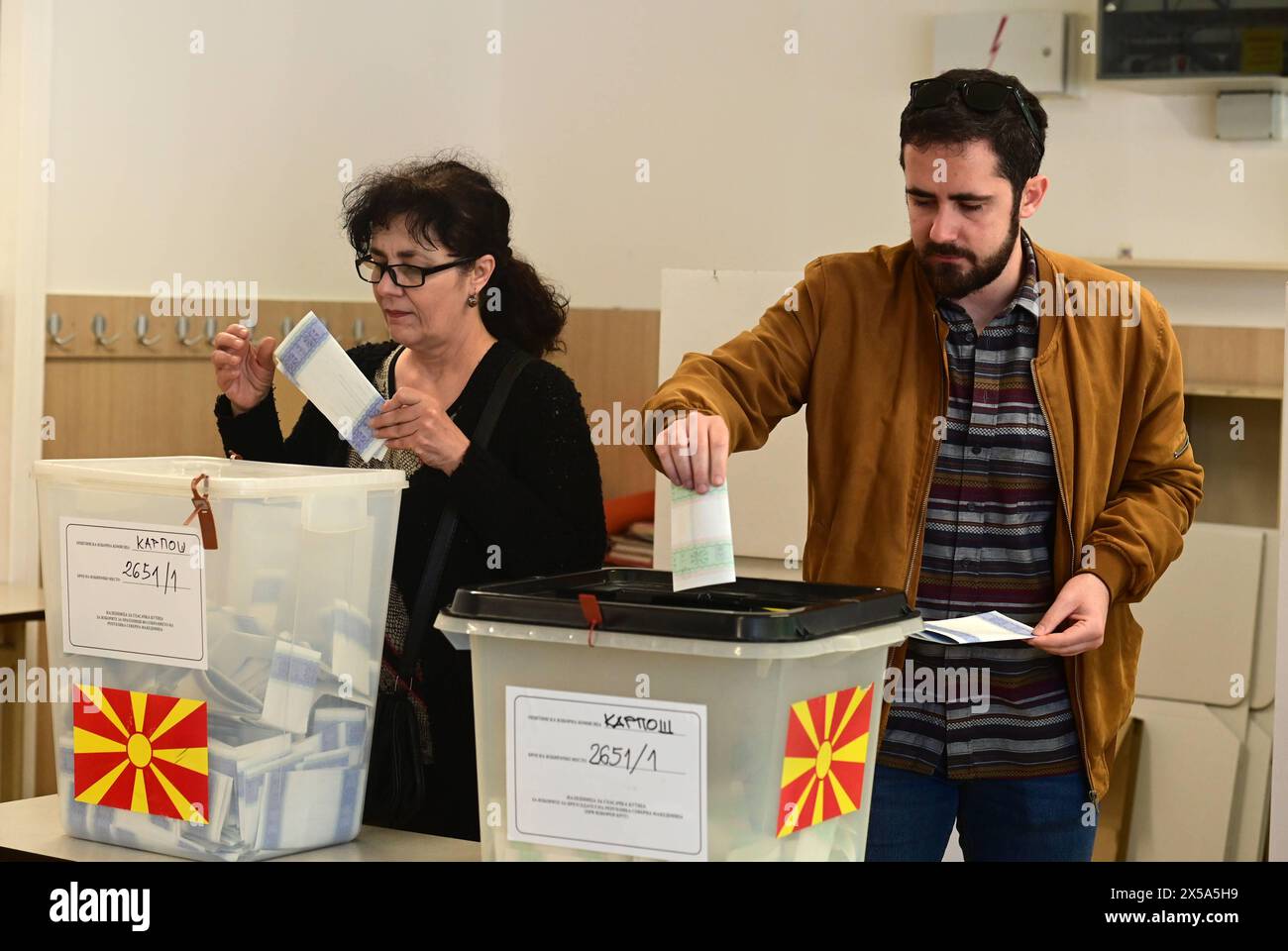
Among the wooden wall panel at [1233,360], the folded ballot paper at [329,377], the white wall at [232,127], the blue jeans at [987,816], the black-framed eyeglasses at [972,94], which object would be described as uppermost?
the white wall at [232,127]

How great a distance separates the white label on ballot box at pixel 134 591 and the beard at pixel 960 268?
0.83 metres

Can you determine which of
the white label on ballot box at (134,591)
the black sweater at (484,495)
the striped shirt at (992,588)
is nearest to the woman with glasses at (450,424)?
the black sweater at (484,495)

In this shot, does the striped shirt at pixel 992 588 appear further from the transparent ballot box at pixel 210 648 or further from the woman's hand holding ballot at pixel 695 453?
the transparent ballot box at pixel 210 648

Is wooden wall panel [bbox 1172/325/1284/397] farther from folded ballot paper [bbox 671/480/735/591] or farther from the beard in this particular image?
folded ballot paper [bbox 671/480/735/591]

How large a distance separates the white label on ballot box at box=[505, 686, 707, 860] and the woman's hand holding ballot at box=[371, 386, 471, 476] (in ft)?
1.57

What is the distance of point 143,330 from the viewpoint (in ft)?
11.6

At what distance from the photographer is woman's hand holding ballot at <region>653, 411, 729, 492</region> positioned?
4.23 feet

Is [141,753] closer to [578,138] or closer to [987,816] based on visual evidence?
[987,816]

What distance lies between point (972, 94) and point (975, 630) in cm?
59

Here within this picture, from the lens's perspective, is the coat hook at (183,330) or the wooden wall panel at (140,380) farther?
the coat hook at (183,330)

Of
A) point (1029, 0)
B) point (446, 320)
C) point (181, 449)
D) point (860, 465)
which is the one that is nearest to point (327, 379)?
point (446, 320)

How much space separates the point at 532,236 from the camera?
15.9 ft

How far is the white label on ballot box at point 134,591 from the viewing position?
→ 137cm

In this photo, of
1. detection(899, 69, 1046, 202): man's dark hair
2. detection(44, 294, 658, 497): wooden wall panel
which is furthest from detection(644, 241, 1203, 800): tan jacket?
detection(44, 294, 658, 497): wooden wall panel
